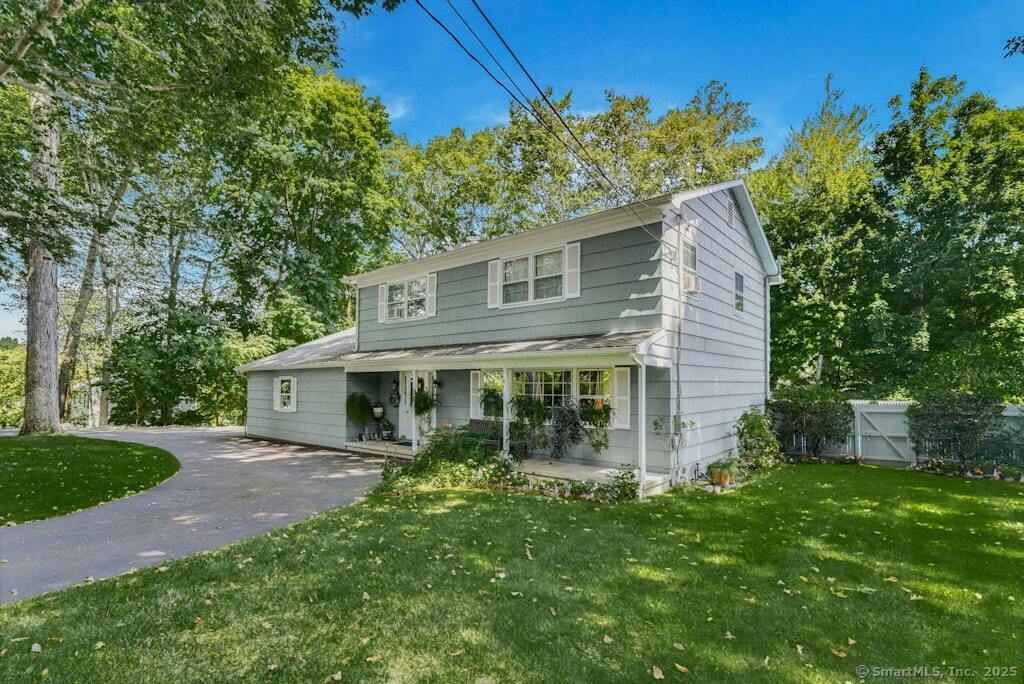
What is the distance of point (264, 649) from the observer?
3.29 meters

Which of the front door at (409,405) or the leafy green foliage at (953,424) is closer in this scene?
the leafy green foliage at (953,424)

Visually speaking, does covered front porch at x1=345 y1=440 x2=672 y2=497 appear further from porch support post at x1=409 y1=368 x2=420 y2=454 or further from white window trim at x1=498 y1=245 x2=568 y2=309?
white window trim at x1=498 y1=245 x2=568 y2=309

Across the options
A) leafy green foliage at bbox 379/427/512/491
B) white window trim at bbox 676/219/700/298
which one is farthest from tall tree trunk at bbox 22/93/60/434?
white window trim at bbox 676/219/700/298

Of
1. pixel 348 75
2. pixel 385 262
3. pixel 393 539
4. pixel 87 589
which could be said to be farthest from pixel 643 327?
pixel 348 75

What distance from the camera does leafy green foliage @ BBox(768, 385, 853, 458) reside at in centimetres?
1213

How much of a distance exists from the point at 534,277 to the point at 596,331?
1932 mm

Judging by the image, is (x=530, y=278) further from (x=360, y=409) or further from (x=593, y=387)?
(x=360, y=409)

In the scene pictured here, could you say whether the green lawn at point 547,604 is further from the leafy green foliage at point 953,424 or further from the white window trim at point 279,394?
the white window trim at point 279,394

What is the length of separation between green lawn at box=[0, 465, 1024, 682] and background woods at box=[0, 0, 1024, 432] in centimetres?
865

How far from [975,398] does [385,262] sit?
2270 cm

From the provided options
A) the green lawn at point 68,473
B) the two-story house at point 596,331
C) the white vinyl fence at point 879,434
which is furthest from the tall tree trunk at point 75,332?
the white vinyl fence at point 879,434

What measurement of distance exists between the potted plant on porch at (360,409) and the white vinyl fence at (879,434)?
38.0ft

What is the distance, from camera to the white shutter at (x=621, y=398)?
9.27 meters

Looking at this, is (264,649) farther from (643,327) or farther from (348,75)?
(348,75)
